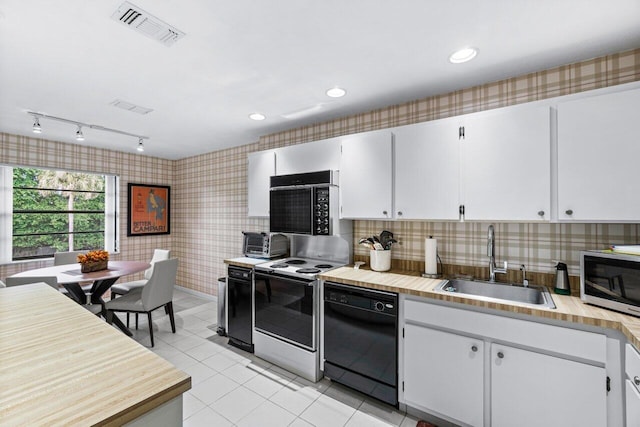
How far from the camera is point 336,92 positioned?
2461mm

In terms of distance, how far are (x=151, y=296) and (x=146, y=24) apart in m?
2.59

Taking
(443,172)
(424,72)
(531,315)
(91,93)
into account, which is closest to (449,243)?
(443,172)

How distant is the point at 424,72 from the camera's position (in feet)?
6.95

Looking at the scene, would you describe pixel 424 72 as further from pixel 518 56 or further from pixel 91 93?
pixel 91 93

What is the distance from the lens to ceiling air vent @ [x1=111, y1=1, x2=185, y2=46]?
1479mm

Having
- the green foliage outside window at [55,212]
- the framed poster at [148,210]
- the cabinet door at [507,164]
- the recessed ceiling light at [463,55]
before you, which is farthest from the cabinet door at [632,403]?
the green foliage outside window at [55,212]

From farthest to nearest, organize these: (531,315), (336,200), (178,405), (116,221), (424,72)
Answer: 1. (116,221)
2. (336,200)
3. (424,72)
4. (531,315)
5. (178,405)

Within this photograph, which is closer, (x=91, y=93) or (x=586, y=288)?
(x=586, y=288)

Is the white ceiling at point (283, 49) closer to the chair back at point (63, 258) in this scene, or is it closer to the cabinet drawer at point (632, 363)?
the cabinet drawer at point (632, 363)

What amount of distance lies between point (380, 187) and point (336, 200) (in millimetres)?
456

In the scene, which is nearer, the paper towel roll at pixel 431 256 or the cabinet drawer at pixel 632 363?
the cabinet drawer at pixel 632 363

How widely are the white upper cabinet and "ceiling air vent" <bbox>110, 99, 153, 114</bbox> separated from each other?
136cm

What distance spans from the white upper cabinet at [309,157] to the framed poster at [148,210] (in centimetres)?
316

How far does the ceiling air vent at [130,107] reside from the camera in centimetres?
268
